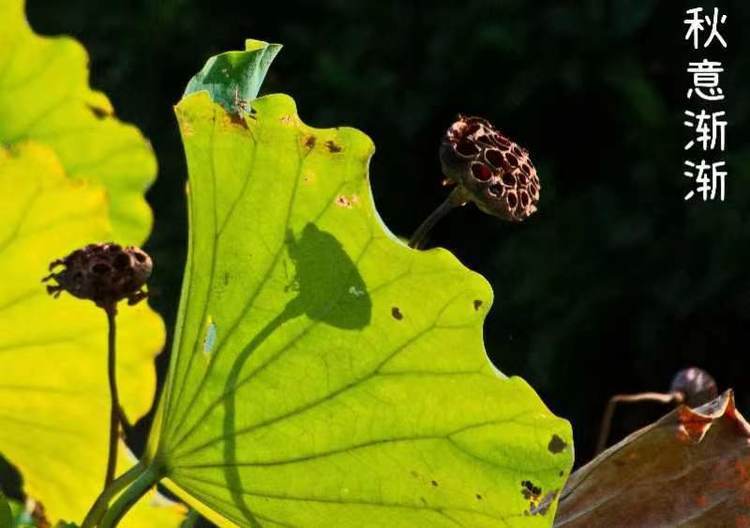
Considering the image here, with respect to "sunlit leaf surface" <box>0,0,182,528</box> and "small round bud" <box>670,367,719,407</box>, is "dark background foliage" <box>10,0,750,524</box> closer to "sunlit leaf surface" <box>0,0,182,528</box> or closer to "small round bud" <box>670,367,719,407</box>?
"small round bud" <box>670,367,719,407</box>

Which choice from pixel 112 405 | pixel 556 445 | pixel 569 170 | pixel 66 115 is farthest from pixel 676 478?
pixel 569 170

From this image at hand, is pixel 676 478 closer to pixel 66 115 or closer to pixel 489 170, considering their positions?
pixel 489 170

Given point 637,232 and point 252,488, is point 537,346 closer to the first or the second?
point 637,232

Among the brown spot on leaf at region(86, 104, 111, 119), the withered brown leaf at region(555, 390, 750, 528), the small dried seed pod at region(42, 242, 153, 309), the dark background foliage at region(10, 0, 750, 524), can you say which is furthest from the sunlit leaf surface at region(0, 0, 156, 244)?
the dark background foliage at region(10, 0, 750, 524)

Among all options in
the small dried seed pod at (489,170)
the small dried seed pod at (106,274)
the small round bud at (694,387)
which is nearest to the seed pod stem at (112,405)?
the small dried seed pod at (106,274)

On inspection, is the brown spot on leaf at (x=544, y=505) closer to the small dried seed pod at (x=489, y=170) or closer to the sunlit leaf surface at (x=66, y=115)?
the small dried seed pod at (x=489, y=170)

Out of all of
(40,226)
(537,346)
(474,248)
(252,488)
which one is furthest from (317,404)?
Answer: (474,248)
